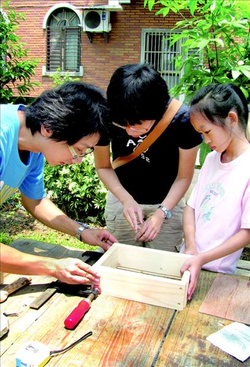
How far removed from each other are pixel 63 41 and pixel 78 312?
11.5 meters

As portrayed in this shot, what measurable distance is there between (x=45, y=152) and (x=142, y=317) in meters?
0.74

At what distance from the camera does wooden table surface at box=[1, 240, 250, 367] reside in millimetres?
1046

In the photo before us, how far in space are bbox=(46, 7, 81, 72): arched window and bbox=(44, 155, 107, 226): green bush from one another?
767 centimetres

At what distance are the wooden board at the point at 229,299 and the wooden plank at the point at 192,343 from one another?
0.11ft

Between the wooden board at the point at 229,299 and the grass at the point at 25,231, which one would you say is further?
the grass at the point at 25,231

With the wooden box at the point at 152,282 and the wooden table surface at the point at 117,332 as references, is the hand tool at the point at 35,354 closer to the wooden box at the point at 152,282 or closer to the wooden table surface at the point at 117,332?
the wooden table surface at the point at 117,332

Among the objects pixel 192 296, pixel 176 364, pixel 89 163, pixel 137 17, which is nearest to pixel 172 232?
pixel 192 296

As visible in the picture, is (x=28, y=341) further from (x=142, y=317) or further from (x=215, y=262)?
(x=215, y=262)

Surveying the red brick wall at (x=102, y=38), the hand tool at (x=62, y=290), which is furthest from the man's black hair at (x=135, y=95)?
the red brick wall at (x=102, y=38)

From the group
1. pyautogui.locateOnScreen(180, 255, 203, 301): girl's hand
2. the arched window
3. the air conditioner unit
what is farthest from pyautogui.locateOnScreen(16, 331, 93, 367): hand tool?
the arched window

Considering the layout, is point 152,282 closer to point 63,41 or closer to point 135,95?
point 135,95

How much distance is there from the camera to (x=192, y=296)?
1430mm

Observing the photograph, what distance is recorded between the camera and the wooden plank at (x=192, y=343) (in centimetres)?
105

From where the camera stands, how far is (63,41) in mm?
11469
